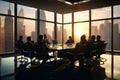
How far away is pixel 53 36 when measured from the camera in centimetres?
1202

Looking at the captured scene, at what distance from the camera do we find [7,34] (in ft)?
30.3

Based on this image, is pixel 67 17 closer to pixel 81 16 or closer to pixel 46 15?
pixel 81 16

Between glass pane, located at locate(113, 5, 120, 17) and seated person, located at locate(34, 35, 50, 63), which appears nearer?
seated person, located at locate(34, 35, 50, 63)

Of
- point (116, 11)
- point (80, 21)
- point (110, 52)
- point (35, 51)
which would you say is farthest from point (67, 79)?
point (80, 21)

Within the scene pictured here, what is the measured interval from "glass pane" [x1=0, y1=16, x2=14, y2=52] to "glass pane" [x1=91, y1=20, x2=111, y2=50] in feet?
17.8

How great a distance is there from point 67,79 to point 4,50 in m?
6.20

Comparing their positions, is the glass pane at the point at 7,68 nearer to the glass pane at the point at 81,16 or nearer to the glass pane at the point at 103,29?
the glass pane at the point at 103,29

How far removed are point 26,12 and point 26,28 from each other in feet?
3.44

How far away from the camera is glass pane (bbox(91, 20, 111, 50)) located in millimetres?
10180

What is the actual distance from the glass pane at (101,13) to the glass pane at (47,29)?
3229mm

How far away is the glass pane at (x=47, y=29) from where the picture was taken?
11.0 metres

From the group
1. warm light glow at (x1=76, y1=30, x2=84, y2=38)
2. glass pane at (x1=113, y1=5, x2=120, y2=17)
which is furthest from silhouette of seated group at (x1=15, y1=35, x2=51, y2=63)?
warm light glow at (x1=76, y1=30, x2=84, y2=38)

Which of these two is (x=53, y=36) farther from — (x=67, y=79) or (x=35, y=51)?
(x=67, y=79)

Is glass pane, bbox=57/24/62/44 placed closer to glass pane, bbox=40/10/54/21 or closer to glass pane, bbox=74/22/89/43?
glass pane, bbox=40/10/54/21
